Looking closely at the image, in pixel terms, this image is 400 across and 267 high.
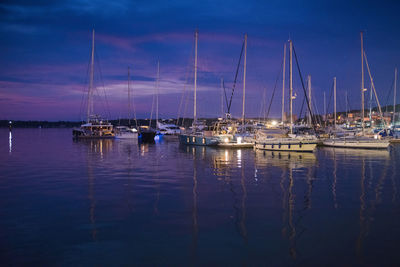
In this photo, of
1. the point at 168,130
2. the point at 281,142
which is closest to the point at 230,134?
the point at 281,142

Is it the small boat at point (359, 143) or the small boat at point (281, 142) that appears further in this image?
the small boat at point (359, 143)

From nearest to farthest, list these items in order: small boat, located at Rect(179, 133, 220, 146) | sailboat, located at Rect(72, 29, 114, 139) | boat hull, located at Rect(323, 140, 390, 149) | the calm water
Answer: the calm water → boat hull, located at Rect(323, 140, 390, 149) → small boat, located at Rect(179, 133, 220, 146) → sailboat, located at Rect(72, 29, 114, 139)

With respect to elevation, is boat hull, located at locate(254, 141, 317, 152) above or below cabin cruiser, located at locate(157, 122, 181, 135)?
below

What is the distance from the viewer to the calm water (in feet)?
24.3

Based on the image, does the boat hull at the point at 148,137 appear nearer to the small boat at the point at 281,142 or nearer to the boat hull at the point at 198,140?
the boat hull at the point at 198,140

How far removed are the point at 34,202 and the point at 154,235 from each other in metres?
6.55

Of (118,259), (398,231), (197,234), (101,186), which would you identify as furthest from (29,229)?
(398,231)

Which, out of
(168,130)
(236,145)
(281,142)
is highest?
(168,130)

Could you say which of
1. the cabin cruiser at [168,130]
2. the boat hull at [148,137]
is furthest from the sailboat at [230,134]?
the cabin cruiser at [168,130]

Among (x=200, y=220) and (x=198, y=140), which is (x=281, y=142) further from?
(x=200, y=220)

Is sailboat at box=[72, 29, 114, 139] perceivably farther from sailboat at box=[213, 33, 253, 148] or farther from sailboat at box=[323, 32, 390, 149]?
sailboat at box=[323, 32, 390, 149]

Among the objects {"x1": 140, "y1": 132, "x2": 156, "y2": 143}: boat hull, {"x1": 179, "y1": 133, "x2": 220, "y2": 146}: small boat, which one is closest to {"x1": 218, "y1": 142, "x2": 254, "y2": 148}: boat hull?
{"x1": 179, "y1": 133, "x2": 220, "y2": 146}: small boat

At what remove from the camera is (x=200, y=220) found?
10.1 metres

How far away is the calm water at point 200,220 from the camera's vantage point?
741 centimetres
